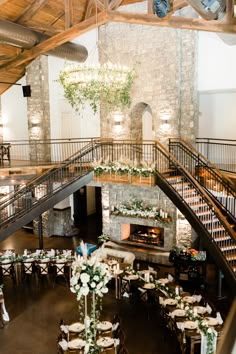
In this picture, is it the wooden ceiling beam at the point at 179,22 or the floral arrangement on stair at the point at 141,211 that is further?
the floral arrangement on stair at the point at 141,211

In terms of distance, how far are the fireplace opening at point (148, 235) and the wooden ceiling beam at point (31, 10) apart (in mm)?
9008

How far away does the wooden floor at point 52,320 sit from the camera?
A: 811 cm

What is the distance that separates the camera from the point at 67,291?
437 inches

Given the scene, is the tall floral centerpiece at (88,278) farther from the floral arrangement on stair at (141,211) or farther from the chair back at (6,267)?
the floral arrangement on stair at (141,211)

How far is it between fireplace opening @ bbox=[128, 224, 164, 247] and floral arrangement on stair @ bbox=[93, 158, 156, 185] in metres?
3.63

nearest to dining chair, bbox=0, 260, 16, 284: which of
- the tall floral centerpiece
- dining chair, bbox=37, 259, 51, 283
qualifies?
dining chair, bbox=37, 259, 51, 283

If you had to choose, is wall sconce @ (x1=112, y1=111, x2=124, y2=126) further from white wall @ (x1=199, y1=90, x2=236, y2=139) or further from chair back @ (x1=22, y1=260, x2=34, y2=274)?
chair back @ (x1=22, y1=260, x2=34, y2=274)

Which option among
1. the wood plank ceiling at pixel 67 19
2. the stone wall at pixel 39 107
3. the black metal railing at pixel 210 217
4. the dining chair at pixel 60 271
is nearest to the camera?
the wood plank ceiling at pixel 67 19

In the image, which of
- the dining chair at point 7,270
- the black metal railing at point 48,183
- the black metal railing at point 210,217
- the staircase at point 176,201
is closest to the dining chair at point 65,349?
the staircase at point 176,201

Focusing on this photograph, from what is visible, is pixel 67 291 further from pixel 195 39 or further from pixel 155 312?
pixel 195 39

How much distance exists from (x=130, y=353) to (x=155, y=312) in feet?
7.03

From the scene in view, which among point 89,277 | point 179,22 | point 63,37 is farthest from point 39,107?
point 89,277

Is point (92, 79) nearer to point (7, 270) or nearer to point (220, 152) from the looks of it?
point (220, 152)

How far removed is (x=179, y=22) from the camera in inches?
321
